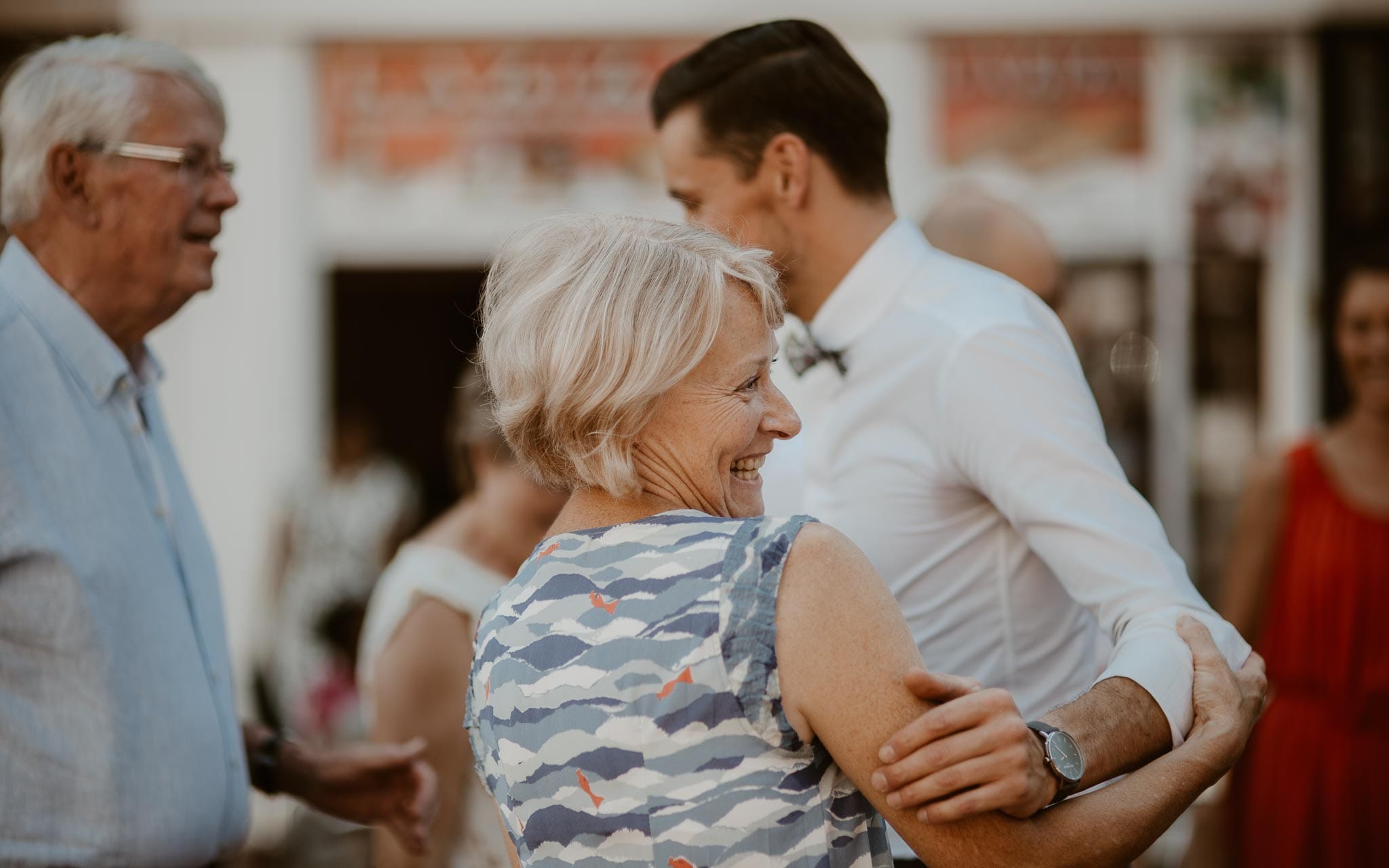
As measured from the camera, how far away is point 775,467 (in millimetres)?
2588

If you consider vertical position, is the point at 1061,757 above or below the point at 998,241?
below

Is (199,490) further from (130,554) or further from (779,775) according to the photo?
(779,775)

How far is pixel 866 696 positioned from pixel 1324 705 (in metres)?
2.91

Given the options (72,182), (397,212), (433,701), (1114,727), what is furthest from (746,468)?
(397,212)

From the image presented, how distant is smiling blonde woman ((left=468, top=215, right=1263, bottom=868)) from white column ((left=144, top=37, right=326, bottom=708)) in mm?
6295

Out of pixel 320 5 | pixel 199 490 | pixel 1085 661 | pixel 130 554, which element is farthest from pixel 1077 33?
pixel 130 554

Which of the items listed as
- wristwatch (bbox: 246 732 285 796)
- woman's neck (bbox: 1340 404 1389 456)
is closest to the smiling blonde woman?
wristwatch (bbox: 246 732 285 796)

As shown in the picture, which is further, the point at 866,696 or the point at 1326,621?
the point at 1326,621

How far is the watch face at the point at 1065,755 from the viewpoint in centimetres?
155

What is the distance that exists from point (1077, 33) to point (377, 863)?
5825 mm

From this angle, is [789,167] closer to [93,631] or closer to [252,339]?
[93,631]

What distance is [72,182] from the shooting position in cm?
246

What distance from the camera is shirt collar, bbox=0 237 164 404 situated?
2.32 m

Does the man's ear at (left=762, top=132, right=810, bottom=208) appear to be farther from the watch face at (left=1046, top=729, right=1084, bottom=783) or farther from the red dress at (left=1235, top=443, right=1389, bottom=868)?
the red dress at (left=1235, top=443, right=1389, bottom=868)
